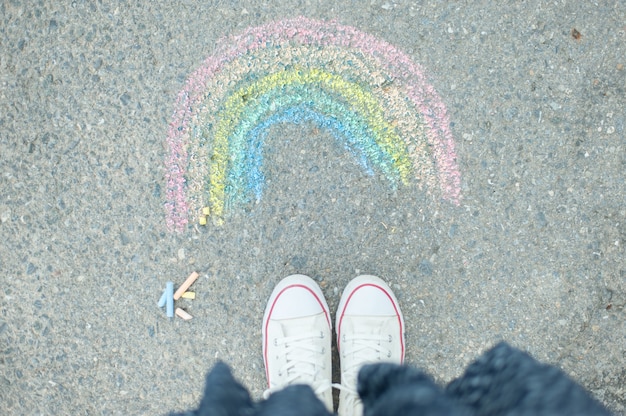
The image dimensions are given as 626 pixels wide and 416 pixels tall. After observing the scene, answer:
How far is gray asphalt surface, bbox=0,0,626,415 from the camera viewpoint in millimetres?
1732

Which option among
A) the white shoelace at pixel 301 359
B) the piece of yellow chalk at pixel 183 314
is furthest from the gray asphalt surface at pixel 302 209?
the white shoelace at pixel 301 359

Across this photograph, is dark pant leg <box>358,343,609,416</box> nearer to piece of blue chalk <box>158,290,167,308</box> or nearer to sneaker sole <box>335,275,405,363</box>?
sneaker sole <box>335,275,405,363</box>

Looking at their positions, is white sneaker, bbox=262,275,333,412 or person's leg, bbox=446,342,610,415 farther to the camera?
white sneaker, bbox=262,275,333,412

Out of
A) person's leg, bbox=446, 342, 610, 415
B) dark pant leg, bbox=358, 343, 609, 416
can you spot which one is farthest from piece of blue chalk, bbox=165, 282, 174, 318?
person's leg, bbox=446, 342, 610, 415

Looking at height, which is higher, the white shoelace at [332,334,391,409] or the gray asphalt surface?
the gray asphalt surface

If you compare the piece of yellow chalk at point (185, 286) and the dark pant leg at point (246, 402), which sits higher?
the piece of yellow chalk at point (185, 286)

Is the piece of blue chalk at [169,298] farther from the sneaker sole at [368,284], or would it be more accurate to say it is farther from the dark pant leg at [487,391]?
the dark pant leg at [487,391]

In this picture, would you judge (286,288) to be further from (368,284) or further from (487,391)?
(487,391)

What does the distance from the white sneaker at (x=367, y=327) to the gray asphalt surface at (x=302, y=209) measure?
6 cm

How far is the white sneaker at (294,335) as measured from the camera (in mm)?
1736

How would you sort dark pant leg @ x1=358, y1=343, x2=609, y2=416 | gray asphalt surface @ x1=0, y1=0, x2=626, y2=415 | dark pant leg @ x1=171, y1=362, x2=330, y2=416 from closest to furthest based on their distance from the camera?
dark pant leg @ x1=358, y1=343, x2=609, y2=416, dark pant leg @ x1=171, y1=362, x2=330, y2=416, gray asphalt surface @ x1=0, y1=0, x2=626, y2=415

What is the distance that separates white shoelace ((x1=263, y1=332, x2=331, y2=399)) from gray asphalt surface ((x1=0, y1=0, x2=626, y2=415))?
0.43 ft

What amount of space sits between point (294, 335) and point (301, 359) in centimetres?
9

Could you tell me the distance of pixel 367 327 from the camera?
69.5 inches
